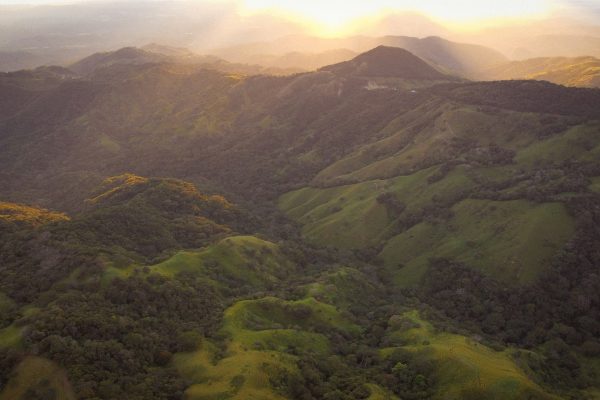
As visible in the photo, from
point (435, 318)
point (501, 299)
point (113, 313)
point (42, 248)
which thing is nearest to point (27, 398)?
point (113, 313)

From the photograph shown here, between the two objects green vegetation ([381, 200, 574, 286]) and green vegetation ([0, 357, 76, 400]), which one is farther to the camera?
green vegetation ([381, 200, 574, 286])

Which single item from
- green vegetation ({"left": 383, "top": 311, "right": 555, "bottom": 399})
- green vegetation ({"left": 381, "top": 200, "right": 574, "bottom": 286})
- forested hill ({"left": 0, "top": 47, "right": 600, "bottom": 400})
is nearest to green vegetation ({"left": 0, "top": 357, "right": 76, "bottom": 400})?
forested hill ({"left": 0, "top": 47, "right": 600, "bottom": 400})

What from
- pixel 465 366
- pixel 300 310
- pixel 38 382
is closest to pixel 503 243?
pixel 465 366

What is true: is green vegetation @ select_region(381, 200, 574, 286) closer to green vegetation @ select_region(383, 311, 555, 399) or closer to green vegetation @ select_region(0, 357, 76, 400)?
green vegetation @ select_region(383, 311, 555, 399)

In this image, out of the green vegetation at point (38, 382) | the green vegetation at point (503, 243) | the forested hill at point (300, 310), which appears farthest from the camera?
the green vegetation at point (503, 243)

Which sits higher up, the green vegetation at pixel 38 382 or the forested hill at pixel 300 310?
the green vegetation at pixel 38 382

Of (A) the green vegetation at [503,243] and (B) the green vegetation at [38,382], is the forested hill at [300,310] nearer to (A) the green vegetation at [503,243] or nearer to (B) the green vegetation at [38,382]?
(B) the green vegetation at [38,382]

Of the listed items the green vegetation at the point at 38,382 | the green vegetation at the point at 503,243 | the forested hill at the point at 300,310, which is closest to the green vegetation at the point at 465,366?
the forested hill at the point at 300,310

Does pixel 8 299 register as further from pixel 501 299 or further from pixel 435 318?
pixel 501 299

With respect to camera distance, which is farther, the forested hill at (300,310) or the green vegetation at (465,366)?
the forested hill at (300,310)

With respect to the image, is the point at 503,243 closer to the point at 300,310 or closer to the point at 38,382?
the point at 300,310

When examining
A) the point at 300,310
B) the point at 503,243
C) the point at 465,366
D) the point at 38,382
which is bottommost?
the point at 300,310
